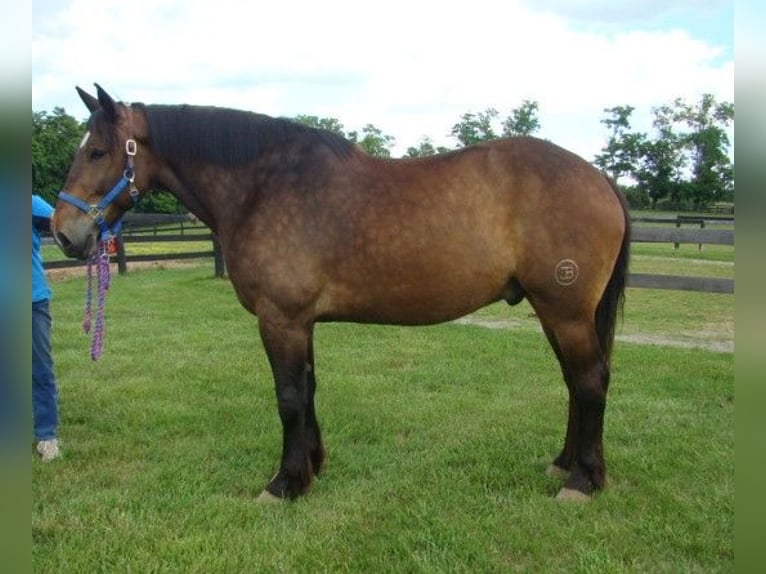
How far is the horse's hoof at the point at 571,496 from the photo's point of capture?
3473 millimetres

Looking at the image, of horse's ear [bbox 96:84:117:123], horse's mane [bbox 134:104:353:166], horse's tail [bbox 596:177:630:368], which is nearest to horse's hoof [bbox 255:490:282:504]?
horse's mane [bbox 134:104:353:166]

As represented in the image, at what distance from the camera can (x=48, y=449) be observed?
4.07 metres

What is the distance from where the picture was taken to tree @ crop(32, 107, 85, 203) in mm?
30234

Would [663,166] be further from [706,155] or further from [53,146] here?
[53,146]

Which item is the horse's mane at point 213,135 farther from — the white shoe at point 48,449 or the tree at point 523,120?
the tree at point 523,120

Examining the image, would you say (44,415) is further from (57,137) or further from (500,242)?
(57,137)

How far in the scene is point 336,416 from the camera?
4.86 metres

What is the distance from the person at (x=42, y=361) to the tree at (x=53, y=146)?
2727 cm

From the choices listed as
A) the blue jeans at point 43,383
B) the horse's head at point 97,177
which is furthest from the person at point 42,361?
the horse's head at point 97,177

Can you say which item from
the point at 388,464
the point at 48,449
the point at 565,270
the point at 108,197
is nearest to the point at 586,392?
the point at 565,270

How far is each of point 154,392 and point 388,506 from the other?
9.52 ft

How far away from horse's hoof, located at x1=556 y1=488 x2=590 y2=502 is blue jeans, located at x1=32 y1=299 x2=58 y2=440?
3.24 metres

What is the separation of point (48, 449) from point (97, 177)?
73.6 inches

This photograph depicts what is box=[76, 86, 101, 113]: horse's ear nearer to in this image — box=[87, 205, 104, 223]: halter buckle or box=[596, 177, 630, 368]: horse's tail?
box=[87, 205, 104, 223]: halter buckle
